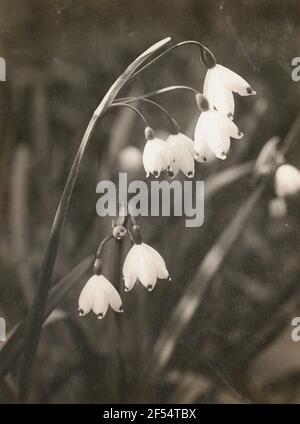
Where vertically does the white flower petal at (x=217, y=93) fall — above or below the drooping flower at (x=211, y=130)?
above

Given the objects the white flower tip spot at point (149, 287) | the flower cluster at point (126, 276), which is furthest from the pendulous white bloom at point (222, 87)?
the white flower tip spot at point (149, 287)

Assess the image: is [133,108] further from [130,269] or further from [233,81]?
[130,269]

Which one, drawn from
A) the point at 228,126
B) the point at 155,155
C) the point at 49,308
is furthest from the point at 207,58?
the point at 49,308

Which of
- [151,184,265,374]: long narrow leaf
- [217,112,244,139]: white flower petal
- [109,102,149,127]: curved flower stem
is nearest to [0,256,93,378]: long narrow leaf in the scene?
[151,184,265,374]: long narrow leaf

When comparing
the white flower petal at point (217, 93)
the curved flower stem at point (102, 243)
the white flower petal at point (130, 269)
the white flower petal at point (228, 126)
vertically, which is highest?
the white flower petal at point (217, 93)

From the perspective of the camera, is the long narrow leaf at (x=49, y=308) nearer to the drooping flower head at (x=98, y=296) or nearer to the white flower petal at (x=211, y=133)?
the drooping flower head at (x=98, y=296)
